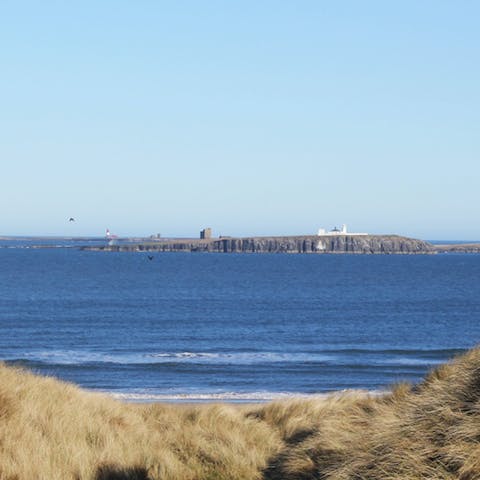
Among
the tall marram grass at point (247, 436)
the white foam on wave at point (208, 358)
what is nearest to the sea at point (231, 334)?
the white foam on wave at point (208, 358)

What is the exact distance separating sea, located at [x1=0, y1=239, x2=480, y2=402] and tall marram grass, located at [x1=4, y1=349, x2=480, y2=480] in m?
3.12

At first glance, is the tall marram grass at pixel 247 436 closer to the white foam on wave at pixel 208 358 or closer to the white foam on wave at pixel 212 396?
the white foam on wave at pixel 212 396

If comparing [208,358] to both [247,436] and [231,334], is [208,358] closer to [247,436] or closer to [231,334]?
[231,334]

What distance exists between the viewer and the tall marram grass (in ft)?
34.5

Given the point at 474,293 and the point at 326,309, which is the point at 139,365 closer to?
the point at 326,309

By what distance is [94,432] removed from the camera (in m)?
14.7

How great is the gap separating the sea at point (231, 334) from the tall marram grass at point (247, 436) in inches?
123

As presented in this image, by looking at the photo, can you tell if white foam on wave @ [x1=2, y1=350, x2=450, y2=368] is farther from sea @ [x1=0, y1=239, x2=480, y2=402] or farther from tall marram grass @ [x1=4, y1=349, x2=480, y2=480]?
tall marram grass @ [x1=4, y1=349, x2=480, y2=480]

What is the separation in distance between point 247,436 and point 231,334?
40443 mm

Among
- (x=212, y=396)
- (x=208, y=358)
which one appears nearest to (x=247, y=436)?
(x=212, y=396)

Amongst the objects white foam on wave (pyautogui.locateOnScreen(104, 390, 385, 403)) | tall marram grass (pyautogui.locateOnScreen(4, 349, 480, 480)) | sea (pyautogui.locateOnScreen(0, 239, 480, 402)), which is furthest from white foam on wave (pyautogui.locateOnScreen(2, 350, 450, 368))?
tall marram grass (pyautogui.locateOnScreen(4, 349, 480, 480))

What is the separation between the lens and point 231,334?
184 feet

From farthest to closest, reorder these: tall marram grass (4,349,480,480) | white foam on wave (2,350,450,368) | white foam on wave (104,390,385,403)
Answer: white foam on wave (2,350,450,368) → white foam on wave (104,390,385,403) → tall marram grass (4,349,480,480)

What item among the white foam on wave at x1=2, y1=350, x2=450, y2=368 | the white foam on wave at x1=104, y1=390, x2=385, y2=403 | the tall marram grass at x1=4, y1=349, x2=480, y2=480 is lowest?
the white foam on wave at x1=2, y1=350, x2=450, y2=368
